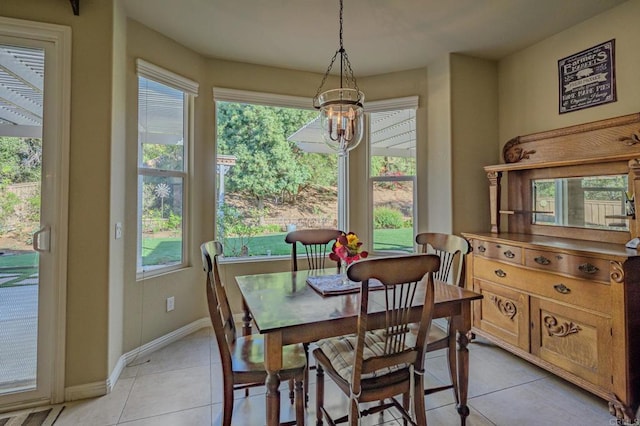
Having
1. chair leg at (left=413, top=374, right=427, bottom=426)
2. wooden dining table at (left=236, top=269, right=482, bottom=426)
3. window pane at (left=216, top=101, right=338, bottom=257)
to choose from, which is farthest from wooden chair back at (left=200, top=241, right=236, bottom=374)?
window pane at (left=216, top=101, right=338, bottom=257)

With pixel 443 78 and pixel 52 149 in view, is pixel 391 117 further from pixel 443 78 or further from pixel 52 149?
pixel 52 149

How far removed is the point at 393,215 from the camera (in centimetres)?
371

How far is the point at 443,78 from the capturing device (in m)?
3.25

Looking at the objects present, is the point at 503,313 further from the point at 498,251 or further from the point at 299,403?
the point at 299,403

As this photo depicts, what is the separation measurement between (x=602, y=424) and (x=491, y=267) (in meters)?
1.17

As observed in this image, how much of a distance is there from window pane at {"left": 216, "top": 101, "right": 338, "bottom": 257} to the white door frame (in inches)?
55.5

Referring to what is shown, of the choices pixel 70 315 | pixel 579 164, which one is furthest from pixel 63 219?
pixel 579 164

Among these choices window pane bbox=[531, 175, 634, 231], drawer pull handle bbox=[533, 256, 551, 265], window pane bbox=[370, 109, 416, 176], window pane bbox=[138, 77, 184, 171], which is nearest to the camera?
drawer pull handle bbox=[533, 256, 551, 265]

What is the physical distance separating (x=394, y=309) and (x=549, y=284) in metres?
1.51

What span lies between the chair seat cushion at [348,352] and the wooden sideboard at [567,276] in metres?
1.33

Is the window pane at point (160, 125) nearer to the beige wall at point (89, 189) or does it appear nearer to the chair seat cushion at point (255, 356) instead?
the beige wall at point (89, 189)

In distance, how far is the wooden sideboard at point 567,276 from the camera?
188cm

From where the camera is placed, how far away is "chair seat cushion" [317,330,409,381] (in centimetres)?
151

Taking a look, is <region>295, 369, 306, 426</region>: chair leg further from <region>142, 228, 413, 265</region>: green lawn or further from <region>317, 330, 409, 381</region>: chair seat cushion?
<region>142, 228, 413, 265</region>: green lawn
